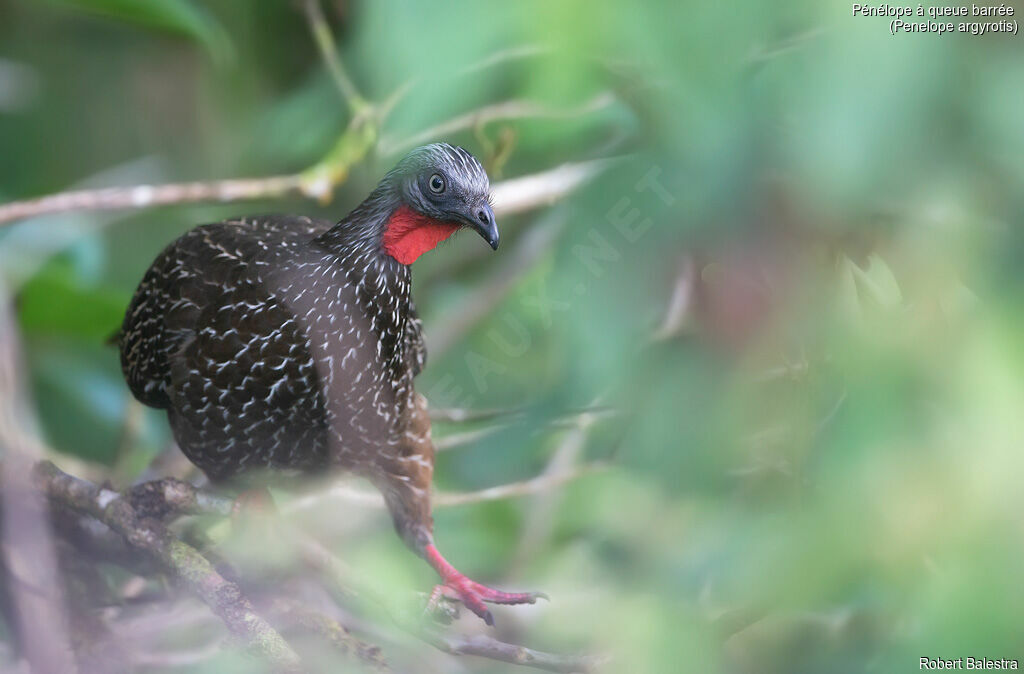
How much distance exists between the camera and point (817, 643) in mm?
1824

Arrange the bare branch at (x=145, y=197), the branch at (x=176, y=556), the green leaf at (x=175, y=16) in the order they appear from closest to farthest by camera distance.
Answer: the branch at (x=176, y=556)
the bare branch at (x=145, y=197)
the green leaf at (x=175, y=16)

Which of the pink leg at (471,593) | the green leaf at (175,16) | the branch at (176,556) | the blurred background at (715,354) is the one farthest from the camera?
the green leaf at (175,16)

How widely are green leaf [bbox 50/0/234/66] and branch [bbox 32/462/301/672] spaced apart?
4.71ft

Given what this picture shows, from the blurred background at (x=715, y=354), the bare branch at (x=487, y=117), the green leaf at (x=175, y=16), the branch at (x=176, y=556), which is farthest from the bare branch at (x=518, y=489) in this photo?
the green leaf at (x=175, y=16)

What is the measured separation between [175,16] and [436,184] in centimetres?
156

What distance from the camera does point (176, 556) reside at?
6.18ft

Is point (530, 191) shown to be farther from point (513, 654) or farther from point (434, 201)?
point (513, 654)

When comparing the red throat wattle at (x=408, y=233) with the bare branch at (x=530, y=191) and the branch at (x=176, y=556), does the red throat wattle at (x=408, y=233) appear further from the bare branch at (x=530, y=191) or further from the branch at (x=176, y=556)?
the bare branch at (x=530, y=191)

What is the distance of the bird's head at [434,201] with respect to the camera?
174 centimetres

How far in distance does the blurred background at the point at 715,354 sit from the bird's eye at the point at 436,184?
0.39ft

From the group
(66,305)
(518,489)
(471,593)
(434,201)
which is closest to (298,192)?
(66,305)

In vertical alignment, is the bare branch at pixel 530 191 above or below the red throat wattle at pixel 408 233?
above

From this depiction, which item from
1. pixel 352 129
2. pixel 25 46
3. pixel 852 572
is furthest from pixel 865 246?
pixel 25 46

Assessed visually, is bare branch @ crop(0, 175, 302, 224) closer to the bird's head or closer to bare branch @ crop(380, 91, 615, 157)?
bare branch @ crop(380, 91, 615, 157)
